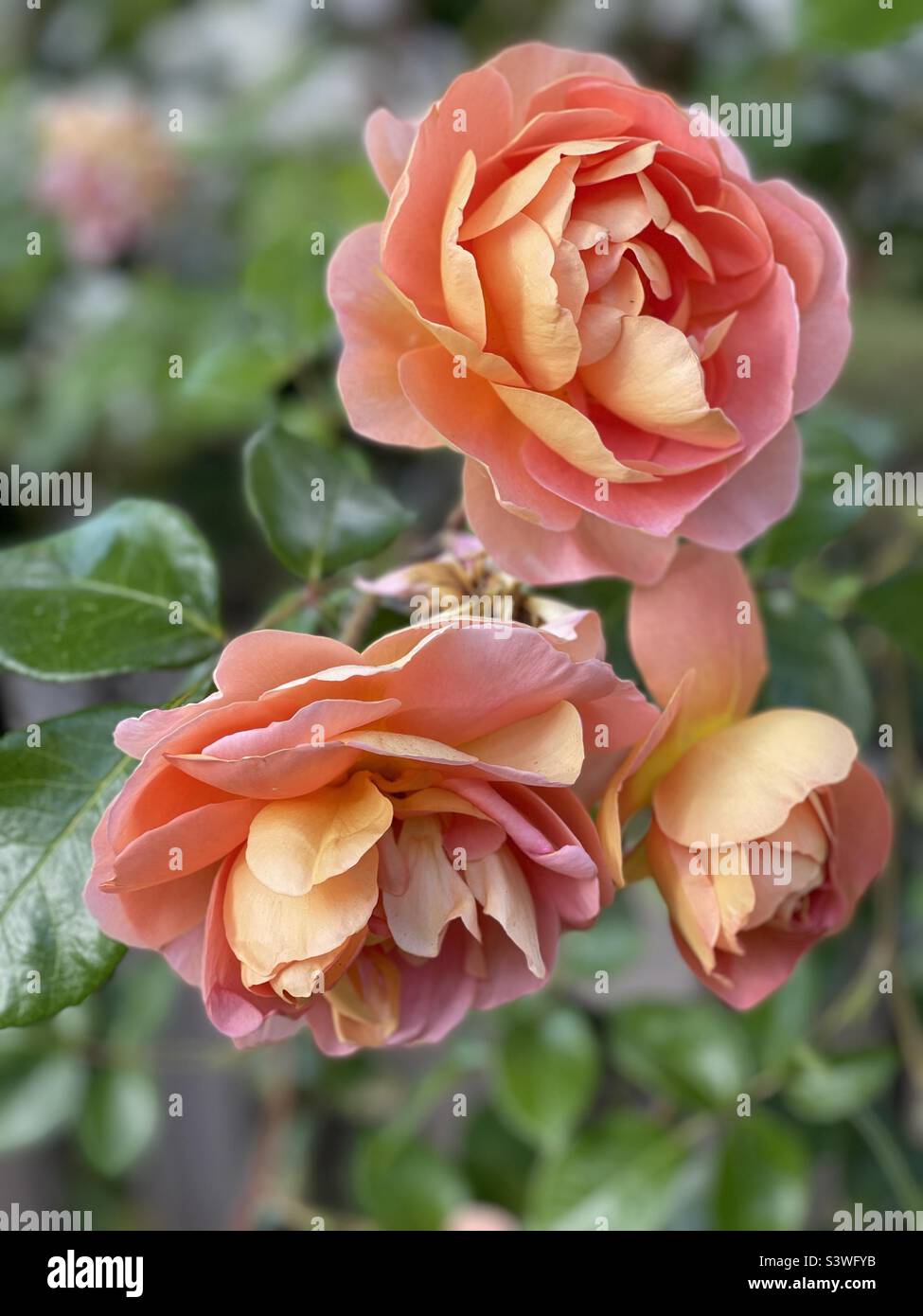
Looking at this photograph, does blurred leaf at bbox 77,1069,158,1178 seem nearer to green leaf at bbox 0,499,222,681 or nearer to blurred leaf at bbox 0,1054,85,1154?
blurred leaf at bbox 0,1054,85,1154

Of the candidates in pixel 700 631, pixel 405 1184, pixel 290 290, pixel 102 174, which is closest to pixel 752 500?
pixel 700 631

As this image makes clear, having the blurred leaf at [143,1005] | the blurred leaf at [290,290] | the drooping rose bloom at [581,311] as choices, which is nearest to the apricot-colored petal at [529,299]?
the drooping rose bloom at [581,311]

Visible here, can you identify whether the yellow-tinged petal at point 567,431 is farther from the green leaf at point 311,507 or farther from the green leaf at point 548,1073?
the green leaf at point 548,1073

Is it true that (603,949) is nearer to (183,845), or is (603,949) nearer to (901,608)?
(901,608)

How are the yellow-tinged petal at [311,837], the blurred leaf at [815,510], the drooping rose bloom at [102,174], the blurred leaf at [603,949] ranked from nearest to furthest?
the yellow-tinged petal at [311,837], the blurred leaf at [815,510], the blurred leaf at [603,949], the drooping rose bloom at [102,174]

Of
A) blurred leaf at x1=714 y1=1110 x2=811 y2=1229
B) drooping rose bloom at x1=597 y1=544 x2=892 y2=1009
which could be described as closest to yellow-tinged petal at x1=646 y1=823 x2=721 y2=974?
drooping rose bloom at x1=597 y1=544 x2=892 y2=1009
